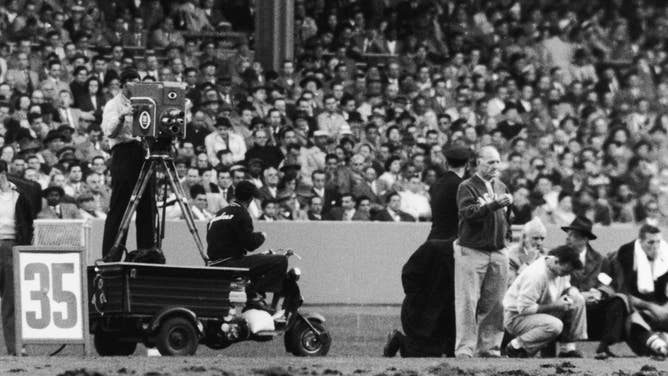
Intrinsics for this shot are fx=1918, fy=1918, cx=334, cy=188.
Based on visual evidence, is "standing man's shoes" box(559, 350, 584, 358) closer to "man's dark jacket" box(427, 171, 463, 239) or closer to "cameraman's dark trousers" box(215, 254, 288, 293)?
"man's dark jacket" box(427, 171, 463, 239)

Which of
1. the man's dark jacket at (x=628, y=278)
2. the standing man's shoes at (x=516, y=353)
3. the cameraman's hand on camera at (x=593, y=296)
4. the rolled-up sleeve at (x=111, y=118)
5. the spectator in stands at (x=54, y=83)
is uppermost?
the spectator in stands at (x=54, y=83)

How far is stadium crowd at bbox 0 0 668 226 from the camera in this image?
20.8m

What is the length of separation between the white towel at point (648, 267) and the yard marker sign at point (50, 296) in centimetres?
501

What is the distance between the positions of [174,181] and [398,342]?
2371 millimetres

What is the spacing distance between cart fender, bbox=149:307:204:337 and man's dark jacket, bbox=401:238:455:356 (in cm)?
174

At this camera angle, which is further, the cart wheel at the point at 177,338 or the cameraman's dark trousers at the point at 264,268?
the cameraman's dark trousers at the point at 264,268

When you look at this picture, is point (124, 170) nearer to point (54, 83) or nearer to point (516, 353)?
point (516, 353)

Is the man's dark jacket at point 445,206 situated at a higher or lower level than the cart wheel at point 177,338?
higher

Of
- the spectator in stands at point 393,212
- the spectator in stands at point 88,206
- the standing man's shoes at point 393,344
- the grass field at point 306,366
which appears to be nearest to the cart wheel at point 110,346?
the grass field at point 306,366

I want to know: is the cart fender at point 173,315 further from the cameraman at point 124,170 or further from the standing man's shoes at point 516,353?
the standing man's shoes at point 516,353

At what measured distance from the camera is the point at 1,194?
15344 mm

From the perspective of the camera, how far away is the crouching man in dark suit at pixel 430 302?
49.6 feet

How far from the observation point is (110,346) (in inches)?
598

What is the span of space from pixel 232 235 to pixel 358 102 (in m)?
10.2
